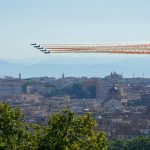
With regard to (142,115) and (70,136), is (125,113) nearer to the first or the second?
(142,115)

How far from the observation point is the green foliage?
16.8 m

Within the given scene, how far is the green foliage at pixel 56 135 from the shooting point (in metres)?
16.8

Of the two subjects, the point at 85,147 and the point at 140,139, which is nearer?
the point at 85,147

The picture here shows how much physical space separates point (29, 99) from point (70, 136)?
118100mm

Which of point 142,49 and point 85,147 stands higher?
point 142,49

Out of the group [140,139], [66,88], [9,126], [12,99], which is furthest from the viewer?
[66,88]

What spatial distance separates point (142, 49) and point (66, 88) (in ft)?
427

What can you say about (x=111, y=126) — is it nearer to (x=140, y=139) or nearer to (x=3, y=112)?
(x=140, y=139)

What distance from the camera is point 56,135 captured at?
17.2 meters

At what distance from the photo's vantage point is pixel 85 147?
1670 cm

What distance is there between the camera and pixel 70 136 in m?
17.1

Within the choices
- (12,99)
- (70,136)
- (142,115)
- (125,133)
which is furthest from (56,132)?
(12,99)

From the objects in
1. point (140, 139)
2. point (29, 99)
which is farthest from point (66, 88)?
point (140, 139)

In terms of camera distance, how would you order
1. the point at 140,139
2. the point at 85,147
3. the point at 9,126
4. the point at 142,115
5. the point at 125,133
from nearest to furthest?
1. the point at 85,147
2. the point at 9,126
3. the point at 140,139
4. the point at 125,133
5. the point at 142,115
